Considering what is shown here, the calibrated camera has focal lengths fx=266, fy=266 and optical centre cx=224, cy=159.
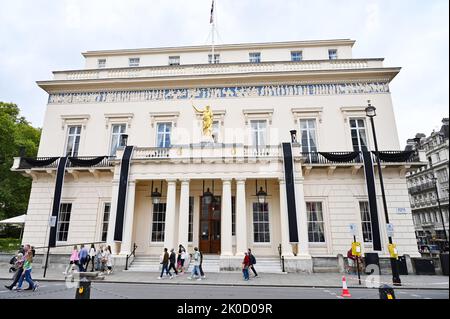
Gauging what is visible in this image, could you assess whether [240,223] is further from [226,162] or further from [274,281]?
[274,281]

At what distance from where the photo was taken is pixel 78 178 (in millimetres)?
20250

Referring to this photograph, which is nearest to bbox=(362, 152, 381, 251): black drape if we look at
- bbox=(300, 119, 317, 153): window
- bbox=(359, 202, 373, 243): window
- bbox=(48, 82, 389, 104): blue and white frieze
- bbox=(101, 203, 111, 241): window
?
bbox=(359, 202, 373, 243): window

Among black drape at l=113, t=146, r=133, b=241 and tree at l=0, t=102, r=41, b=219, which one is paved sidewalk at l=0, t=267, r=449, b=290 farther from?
tree at l=0, t=102, r=41, b=219

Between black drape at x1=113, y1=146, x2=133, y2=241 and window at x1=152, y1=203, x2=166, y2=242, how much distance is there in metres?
3.15

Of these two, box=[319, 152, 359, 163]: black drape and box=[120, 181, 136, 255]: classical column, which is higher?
box=[319, 152, 359, 163]: black drape

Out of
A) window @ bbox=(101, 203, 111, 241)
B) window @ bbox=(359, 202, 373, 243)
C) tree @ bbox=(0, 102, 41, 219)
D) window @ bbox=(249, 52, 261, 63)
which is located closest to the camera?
window @ bbox=(359, 202, 373, 243)

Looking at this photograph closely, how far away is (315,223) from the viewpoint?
18547mm

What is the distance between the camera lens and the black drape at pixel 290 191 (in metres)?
15.7

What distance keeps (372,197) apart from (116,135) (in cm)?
1955

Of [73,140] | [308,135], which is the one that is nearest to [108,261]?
[73,140]

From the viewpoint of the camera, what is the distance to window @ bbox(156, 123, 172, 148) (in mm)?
21297

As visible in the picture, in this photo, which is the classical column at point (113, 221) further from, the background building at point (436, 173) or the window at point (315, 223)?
the background building at point (436, 173)
